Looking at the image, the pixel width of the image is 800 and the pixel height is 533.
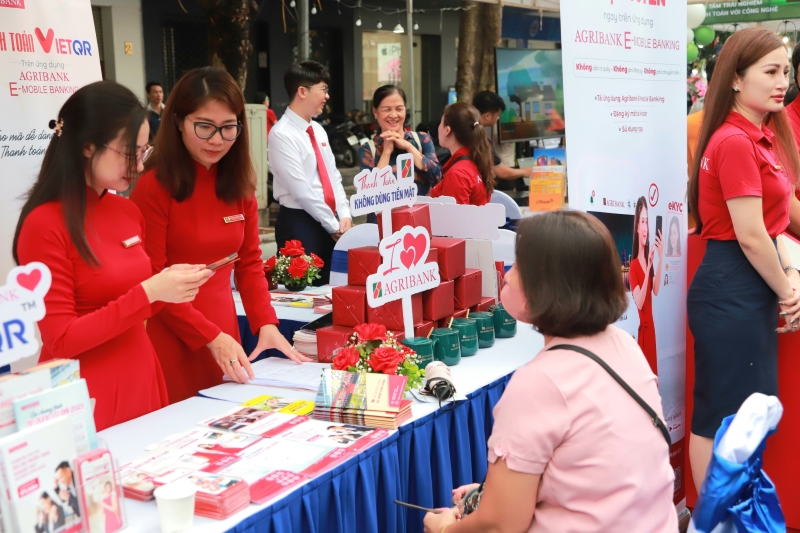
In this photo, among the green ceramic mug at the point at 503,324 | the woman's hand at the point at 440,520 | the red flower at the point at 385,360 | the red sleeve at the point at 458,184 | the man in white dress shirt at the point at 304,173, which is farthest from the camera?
the red sleeve at the point at 458,184

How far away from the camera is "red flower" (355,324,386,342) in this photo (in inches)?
93.0

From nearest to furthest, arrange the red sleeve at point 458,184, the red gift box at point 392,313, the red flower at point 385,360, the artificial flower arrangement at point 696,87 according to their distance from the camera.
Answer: the red flower at point 385,360
the red gift box at point 392,313
the red sleeve at point 458,184
the artificial flower arrangement at point 696,87

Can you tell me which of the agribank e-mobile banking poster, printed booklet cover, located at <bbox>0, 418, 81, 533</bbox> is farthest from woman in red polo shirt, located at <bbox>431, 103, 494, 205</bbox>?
printed booklet cover, located at <bbox>0, 418, 81, 533</bbox>

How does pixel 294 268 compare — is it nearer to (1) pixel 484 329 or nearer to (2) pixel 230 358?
(1) pixel 484 329

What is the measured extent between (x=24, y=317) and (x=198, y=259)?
41.1 inches

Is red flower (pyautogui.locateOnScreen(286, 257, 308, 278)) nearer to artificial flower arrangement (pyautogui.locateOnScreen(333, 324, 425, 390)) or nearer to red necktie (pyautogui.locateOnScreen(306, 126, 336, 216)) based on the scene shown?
red necktie (pyautogui.locateOnScreen(306, 126, 336, 216))

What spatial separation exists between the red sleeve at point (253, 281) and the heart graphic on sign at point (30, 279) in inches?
47.7

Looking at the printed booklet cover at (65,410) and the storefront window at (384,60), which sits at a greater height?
the storefront window at (384,60)

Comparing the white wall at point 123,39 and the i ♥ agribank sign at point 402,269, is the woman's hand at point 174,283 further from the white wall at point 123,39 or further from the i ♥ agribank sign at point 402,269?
the white wall at point 123,39

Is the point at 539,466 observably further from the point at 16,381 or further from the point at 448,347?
the point at 448,347

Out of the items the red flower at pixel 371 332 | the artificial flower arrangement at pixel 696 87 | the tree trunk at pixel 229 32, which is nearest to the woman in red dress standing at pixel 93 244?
the red flower at pixel 371 332

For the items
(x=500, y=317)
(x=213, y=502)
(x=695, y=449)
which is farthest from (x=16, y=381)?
(x=695, y=449)

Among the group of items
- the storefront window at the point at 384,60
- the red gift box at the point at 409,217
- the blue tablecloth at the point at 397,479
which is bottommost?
the blue tablecloth at the point at 397,479

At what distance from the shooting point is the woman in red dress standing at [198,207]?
93.7 inches
